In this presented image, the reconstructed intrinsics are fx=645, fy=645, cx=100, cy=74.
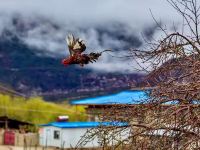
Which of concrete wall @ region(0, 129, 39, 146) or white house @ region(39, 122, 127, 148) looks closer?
white house @ region(39, 122, 127, 148)

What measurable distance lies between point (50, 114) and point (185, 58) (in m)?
59.0

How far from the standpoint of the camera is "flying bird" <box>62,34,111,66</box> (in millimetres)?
5148

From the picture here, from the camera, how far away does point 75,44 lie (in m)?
5.14

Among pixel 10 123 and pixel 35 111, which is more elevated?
pixel 35 111

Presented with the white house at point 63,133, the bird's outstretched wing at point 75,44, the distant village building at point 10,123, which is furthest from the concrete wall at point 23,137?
the bird's outstretched wing at point 75,44

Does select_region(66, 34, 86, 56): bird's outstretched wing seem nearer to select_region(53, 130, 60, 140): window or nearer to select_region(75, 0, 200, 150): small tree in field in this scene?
select_region(75, 0, 200, 150): small tree in field

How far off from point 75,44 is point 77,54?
3.4 inches

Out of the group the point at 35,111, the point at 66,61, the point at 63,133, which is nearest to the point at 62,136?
the point at 63,133

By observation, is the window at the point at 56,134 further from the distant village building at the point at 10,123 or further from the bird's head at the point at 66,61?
the bird's head at the point at 66,61

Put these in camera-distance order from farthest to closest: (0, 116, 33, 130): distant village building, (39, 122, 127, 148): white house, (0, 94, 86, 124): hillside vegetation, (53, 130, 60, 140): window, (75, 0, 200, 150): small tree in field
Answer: (0, 94, 86, 124): hillside vegetation
(0, 116, 33, 130): distant village building
(53, 130, 60, 140): window
(39, 122, 127, 148): white house
(75, 0, 200, 150): small tree in field

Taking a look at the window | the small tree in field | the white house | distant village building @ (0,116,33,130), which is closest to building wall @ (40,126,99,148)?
the white house

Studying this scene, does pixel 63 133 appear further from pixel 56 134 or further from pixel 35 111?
pixel 35 111

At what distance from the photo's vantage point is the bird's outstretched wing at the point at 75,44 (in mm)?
5141

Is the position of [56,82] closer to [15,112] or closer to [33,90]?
[33,90]
